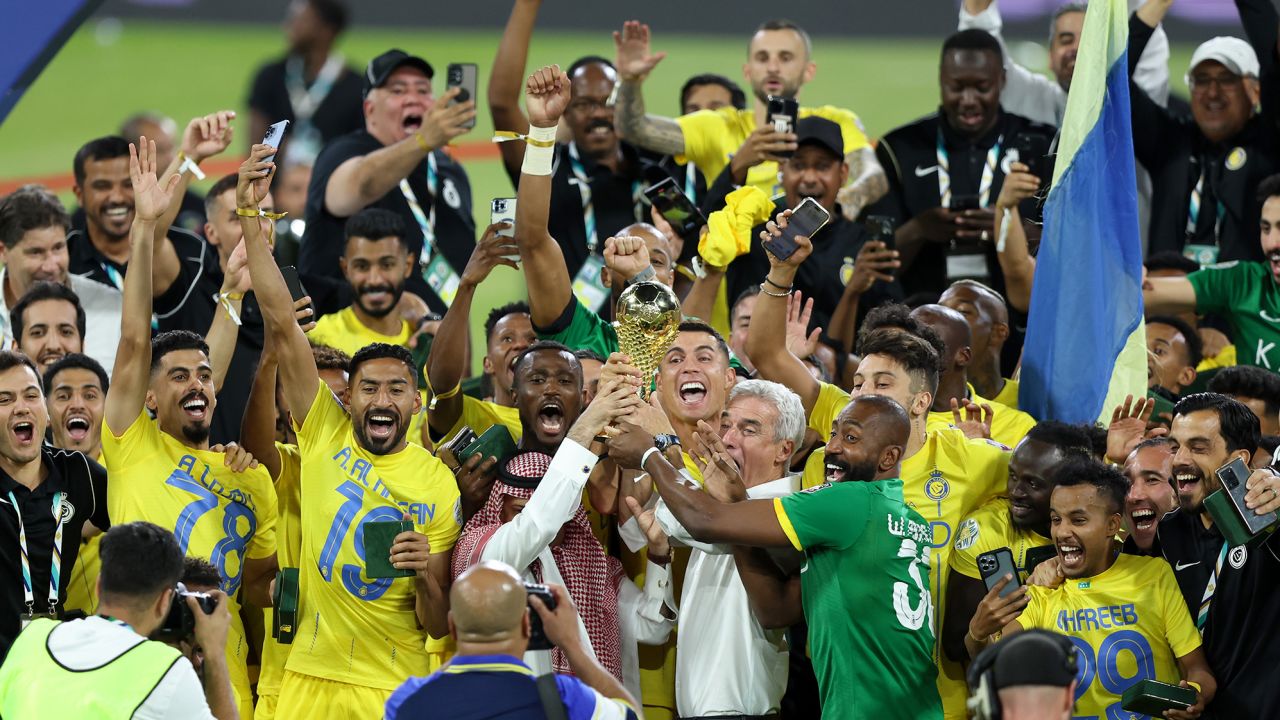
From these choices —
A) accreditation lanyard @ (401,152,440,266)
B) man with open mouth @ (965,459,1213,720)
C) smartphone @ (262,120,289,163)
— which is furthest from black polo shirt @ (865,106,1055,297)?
smartphone @ (262,120,289,163)

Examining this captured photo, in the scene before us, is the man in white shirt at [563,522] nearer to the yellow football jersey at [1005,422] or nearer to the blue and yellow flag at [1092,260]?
the yellow football jersey at [1005,422]

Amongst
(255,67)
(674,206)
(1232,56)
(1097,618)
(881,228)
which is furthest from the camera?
(255,67)

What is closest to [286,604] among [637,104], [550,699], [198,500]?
[198,500]

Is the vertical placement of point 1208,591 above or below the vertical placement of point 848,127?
below

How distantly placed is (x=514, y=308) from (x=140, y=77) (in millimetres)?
16581

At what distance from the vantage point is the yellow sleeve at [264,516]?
Answer: 7.34m

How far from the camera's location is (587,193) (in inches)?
382

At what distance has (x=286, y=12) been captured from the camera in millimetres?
21234

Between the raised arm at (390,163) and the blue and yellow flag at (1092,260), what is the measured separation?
3.02 meters

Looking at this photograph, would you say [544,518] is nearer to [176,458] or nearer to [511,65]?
[176,458]

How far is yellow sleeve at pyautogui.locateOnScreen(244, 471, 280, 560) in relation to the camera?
24.1 feet

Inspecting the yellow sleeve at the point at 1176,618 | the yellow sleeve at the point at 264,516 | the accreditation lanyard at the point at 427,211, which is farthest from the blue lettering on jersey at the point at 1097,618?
the accreditation lanyard at the point at 427,211

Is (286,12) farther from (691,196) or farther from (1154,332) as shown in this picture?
(1154,332)

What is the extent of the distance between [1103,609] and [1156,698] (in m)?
0.47
